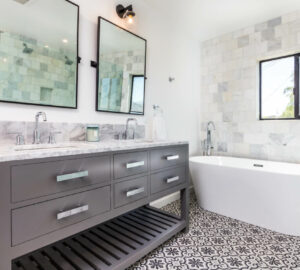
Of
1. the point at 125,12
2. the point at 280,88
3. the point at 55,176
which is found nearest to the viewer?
the point at 55,176

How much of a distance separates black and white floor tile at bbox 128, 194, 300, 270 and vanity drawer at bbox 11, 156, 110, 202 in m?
0.84

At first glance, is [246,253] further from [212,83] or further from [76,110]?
[212,83]

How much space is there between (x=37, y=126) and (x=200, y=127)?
2509mm

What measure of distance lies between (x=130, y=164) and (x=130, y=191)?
0.18 m

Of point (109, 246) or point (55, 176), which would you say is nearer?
point (55, 176)

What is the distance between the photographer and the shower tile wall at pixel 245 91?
257 centimetres

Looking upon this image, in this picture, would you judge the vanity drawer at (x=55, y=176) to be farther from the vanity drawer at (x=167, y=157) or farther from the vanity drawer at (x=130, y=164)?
the vanity drawer at (x=167, y=157)

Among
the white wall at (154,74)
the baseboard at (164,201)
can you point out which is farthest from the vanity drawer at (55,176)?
the baseboard at (164,201)

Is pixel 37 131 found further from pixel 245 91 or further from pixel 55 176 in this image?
pixel 245 91

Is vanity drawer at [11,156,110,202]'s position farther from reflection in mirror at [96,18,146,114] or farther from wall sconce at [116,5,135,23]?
wall sconce at [116,5,135,23]

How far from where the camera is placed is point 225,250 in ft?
5.52

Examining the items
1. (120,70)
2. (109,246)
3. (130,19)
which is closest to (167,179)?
(109,246)

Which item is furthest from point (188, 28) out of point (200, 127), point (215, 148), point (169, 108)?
point (215, 148)

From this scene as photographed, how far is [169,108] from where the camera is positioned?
107 inches
